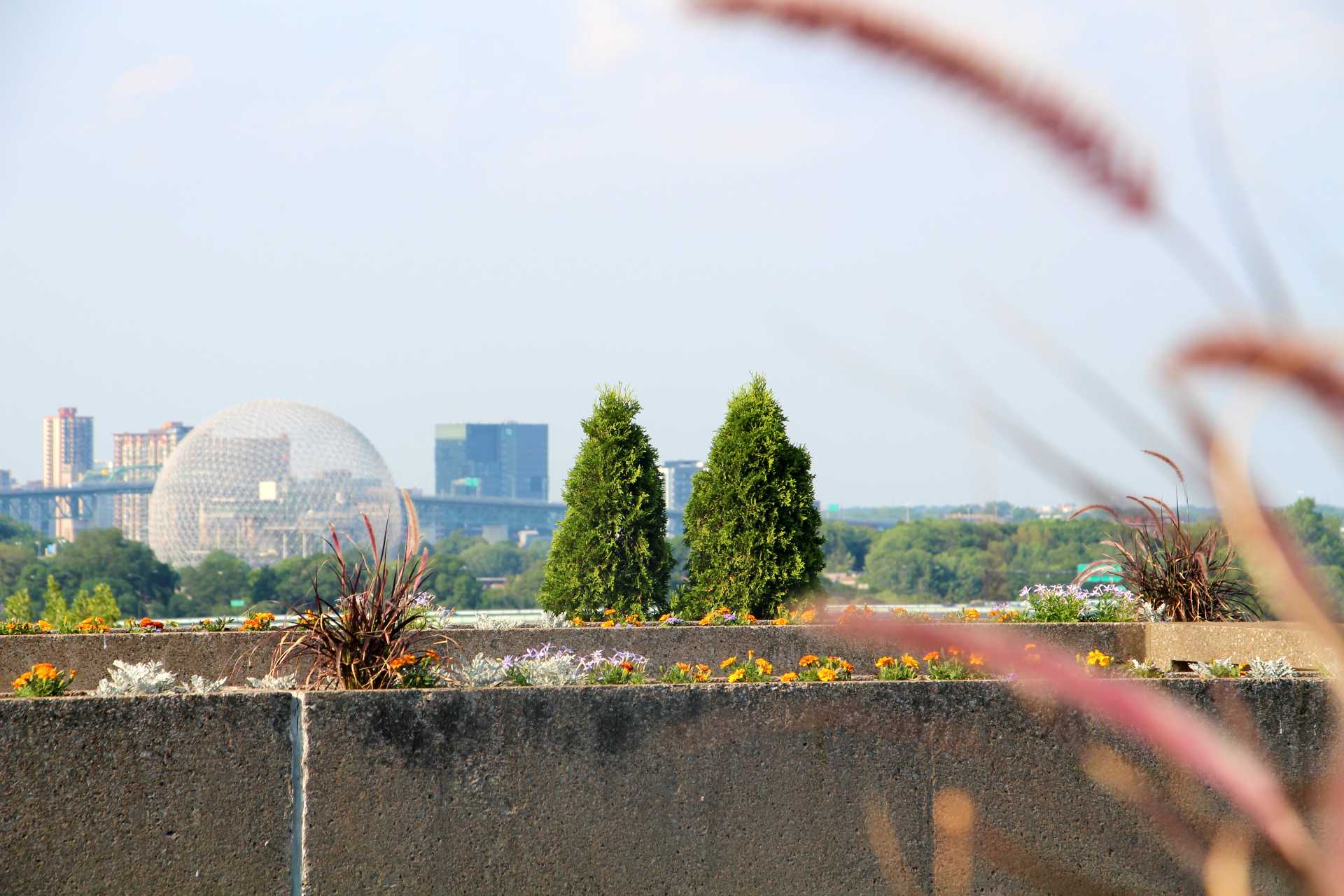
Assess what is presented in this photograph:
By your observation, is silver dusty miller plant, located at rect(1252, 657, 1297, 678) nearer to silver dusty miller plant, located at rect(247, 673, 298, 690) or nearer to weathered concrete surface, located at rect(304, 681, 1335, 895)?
weathered concrete surface, located at rect(304, 681, 1335, 895)

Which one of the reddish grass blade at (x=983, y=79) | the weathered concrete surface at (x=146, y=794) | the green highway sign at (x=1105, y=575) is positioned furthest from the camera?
the green highway sign at (x=1105, y=575)

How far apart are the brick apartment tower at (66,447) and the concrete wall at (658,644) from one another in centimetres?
15637

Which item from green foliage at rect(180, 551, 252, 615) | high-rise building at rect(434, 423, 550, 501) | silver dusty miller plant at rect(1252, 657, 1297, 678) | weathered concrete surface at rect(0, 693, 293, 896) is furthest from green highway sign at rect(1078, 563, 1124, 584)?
high-rise building at rect(434, 423, 550, 501)

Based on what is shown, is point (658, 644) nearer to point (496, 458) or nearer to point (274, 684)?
point (274, 684)

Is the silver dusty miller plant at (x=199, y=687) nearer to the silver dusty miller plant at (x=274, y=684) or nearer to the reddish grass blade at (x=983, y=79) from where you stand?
the silver dusty miller plant at (x=274, y=684)

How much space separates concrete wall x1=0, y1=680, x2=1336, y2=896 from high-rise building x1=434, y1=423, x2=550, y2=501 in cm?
15413

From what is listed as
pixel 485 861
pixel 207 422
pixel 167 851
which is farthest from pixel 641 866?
pixel 207 422

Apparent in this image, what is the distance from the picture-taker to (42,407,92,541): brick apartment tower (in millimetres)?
158000

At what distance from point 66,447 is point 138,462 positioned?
3865 cm

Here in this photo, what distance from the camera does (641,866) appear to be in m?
4.98

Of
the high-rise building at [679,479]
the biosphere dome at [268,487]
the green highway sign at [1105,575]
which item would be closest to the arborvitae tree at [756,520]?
the green highway sign at [1105,575]

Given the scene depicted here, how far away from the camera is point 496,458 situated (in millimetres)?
165875

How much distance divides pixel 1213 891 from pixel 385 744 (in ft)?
14.1

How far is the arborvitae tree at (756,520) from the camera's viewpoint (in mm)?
10602
